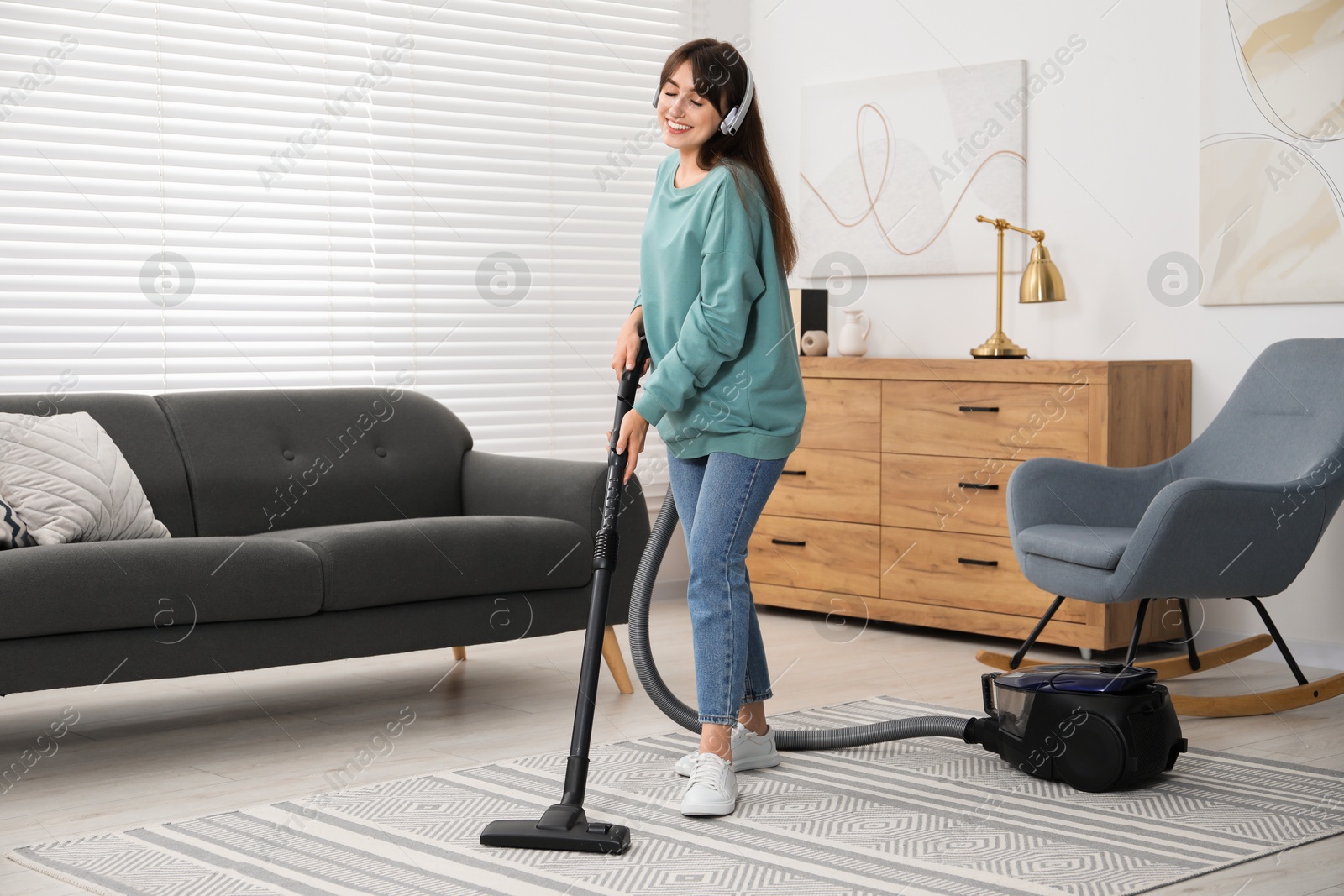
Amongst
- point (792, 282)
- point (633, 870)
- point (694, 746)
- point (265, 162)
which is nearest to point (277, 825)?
point (633, 870)

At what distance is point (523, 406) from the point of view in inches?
196

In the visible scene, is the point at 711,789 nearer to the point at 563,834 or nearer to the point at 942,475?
the point at 563,834

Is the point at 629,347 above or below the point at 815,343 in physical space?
above

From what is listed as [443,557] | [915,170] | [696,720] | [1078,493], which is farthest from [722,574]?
[915,170]

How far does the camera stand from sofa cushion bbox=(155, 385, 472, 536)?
142 inches

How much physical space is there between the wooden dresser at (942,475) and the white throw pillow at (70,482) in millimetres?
2235

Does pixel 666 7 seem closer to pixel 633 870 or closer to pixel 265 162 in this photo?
pixel 265 162

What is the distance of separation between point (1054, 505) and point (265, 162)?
104 inches

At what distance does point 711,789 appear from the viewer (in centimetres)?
247

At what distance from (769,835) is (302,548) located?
1.32 meters

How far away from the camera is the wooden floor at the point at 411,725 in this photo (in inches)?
102

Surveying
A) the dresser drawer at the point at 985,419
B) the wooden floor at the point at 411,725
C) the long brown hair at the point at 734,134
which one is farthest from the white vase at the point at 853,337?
the long brown hair at the point at 734,134

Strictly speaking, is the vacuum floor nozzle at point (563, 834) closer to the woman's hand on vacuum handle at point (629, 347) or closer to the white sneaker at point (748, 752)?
the white sneaker at point (748, 752)

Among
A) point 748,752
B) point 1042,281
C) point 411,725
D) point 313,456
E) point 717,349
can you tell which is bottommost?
point 411,725
